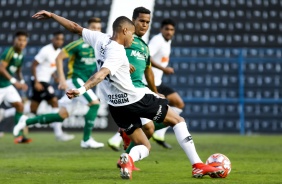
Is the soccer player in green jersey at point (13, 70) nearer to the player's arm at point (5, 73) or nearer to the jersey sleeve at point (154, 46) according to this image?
the player's arm at point (5, 73)

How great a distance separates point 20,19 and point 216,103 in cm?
695

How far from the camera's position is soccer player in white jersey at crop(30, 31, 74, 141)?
16312 millimetres

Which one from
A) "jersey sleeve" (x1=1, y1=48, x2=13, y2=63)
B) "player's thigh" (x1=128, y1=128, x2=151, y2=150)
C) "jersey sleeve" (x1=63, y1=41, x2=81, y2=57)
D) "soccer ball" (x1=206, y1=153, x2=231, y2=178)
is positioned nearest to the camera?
"soccer ball" (x1=206, y1=153, x2=231, y2=178)

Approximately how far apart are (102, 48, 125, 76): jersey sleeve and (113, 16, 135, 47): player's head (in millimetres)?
227

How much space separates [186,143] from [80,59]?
5.59 metres

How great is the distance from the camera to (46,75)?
55.5 ft

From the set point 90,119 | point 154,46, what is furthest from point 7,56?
point 154,46

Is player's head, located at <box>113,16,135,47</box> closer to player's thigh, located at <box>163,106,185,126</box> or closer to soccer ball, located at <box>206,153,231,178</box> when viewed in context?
player's thigh, located at <box>163,106,185,126</box>

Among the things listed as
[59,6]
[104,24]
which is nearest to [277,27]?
[104,24]

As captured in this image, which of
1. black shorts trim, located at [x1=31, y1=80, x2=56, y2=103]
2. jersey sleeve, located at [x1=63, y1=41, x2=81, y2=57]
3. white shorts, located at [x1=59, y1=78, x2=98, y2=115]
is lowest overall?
black shorts trim, located at [x1=31, y1=80, x2=56, y2=103]

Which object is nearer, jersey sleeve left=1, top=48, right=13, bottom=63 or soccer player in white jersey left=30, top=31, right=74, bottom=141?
jersey sleeve left=1, top=48, right=13, bottom=63

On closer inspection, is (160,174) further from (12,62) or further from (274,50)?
(274,50)

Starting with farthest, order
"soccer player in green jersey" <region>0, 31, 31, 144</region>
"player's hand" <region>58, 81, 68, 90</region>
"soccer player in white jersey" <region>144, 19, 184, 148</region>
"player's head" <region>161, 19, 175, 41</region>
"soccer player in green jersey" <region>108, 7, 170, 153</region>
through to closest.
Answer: "soccer player in green jersey" <region>0, 31, 31, 144</region> → "player's head" <region>161, 19, 175, 41</region> → "soccer player in white jersey" <region>144, 19, 184, 148</region> → "player's hand" <region>58, 81, 68, 90</region> → "soccer player in green jersey" <region>108, 7, 170, 153</region>

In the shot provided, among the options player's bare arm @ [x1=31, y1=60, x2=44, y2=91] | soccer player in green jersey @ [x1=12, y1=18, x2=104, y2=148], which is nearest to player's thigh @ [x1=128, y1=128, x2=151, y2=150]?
soccer player in green jersey @ [x1=12, y1=18, x2=104, y2=148]
